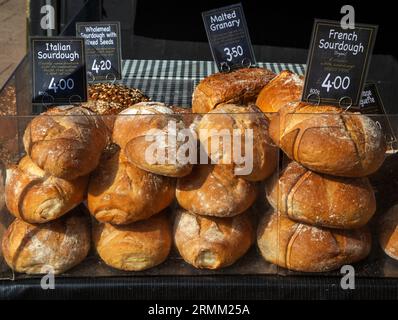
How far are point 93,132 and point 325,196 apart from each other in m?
0.71

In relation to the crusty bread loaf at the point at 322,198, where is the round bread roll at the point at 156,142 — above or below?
above

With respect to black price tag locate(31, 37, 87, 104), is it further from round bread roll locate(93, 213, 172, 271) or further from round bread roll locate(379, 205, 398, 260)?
round bread roll locate(379, 205, 398, 260)

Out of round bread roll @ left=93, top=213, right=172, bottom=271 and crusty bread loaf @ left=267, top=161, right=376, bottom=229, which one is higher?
crusty bread loaf @ left=267, top=161, right=376, bottom=229

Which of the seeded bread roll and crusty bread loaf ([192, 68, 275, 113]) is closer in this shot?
crusty bread loaf ([192, 68, 275, 113])

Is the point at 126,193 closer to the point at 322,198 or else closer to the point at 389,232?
the point at 322,198

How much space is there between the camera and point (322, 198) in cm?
165

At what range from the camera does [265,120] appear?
176cm

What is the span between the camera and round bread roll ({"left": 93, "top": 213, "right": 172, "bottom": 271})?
171 centimetres

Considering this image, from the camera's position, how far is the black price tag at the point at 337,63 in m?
1.87

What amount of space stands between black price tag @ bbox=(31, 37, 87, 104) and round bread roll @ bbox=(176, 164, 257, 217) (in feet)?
2.13

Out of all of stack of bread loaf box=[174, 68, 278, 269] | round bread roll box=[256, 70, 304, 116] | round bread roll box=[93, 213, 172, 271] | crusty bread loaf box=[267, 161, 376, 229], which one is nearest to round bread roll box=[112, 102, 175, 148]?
stack of bread loaf box=[174, 68, 278, 269]

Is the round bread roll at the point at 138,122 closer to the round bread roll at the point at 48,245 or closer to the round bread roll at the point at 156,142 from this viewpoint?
the round bread roll at the point at 156,142

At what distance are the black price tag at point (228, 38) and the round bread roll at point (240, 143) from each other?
0.88 meters

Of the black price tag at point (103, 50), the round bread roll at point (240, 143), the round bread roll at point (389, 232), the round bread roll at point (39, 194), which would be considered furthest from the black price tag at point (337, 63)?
the black price tag at point (103, 50)
